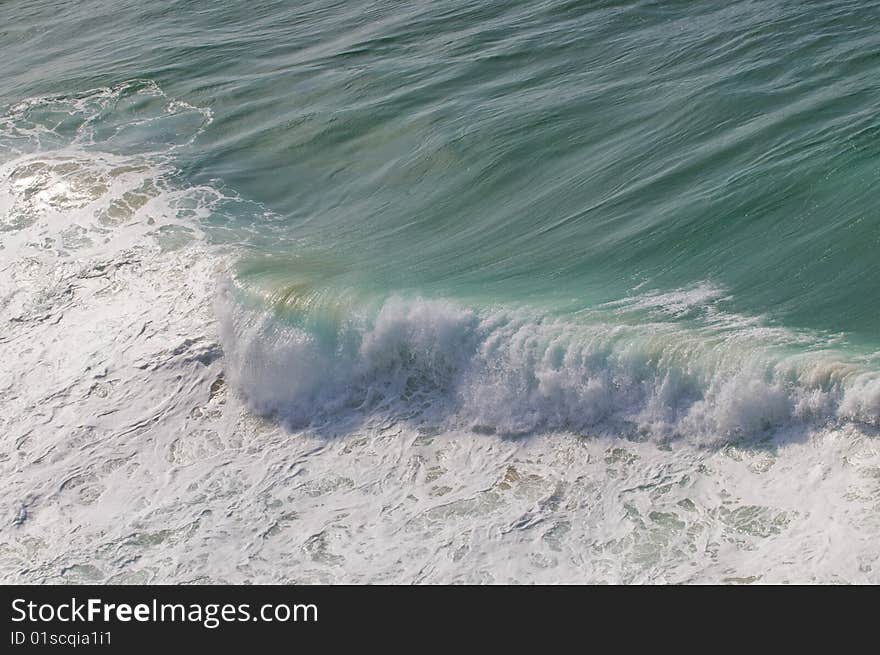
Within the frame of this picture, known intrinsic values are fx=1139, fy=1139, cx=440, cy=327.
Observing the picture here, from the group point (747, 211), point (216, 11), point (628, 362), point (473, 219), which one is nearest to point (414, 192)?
point (473, 219)

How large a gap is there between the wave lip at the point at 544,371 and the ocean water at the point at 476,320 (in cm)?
3

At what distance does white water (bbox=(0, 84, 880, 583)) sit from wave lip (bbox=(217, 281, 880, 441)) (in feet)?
0.09

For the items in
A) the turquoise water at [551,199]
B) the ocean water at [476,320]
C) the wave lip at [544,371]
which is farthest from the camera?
the turquoise water at [551,199]

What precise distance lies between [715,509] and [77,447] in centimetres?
679

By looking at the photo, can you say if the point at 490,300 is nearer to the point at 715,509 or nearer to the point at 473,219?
the point at 473,219

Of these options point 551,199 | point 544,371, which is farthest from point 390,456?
point 551,199

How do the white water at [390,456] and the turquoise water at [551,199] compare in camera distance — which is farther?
the turquoise water at [551,199]

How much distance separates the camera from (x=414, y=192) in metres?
16.2

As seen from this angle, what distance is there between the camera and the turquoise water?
11.3 metres

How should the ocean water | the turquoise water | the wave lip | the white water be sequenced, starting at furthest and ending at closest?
the turquoise water, the wave lip, the ocean water, the white water

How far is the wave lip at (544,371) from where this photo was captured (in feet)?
33.8

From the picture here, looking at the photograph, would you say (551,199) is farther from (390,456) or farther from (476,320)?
(390,456)

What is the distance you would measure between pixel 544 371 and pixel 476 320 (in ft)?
3.56

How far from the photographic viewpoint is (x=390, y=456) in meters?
11.5
